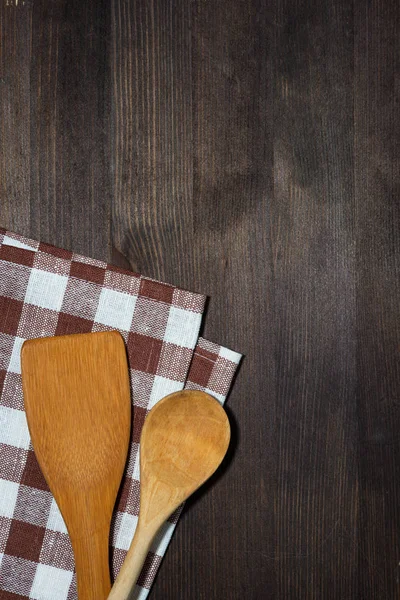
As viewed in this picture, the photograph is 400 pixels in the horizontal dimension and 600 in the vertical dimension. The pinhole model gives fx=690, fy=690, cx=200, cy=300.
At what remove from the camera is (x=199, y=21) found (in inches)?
25.2

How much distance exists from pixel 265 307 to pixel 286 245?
0.06 m

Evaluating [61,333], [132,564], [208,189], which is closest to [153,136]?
[208,189]

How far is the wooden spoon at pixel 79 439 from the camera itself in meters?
0.59

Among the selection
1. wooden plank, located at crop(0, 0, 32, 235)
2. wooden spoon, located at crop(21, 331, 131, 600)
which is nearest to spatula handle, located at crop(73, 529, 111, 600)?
wooden spoon, located at crop(21, 331, 131, 600)

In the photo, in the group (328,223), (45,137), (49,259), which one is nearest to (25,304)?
(49,259)

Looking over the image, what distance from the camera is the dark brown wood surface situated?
63cm

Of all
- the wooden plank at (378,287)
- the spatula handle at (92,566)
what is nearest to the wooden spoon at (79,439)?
the spatula handle at (92,566)

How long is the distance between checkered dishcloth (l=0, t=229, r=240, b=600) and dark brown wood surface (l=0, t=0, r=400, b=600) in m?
0.03

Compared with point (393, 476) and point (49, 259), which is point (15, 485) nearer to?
point (49, 259)

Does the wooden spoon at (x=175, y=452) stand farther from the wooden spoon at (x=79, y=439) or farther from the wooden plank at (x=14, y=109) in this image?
the wooden plank at (x=14, y=109)

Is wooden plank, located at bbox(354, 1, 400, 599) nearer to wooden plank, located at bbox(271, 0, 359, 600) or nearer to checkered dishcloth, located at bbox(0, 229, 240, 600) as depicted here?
wooden plank, located at bbox(271, 0, 359, 600)

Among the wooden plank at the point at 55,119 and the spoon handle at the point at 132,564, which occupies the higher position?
the wooden plank at the point at 55,119

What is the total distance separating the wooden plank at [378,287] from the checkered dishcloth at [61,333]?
0.15m

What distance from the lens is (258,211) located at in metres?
0.64
